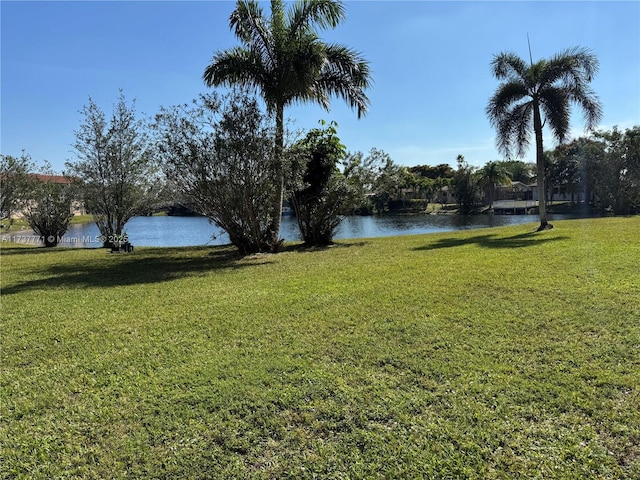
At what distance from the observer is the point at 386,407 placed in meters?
2.90

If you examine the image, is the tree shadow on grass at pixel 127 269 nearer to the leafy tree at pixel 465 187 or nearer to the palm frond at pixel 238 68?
the palm frond at pixel 238 68

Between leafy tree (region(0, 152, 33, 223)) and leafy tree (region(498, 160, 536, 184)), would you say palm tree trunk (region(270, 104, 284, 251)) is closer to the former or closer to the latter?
leafy tree (region(0, 152, 33, 223))

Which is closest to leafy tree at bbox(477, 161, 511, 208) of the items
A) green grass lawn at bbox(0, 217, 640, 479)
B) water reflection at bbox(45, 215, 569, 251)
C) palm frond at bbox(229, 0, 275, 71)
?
water reflection at bbox(45, 215, 569, 251)

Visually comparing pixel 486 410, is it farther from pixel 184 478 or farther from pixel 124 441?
pixel 124 441

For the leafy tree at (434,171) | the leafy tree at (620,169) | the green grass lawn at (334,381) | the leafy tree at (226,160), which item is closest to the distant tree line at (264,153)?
the leafy tree at (226,160)

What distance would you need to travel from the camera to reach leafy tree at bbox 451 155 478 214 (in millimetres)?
A: 59438

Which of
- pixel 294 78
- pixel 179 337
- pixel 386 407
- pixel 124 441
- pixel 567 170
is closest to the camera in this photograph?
pixel 124 441

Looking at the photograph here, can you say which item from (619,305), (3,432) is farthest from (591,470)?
(3,432)

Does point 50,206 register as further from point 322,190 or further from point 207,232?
point 322,190

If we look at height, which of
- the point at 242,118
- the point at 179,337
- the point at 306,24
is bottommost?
the point at 179,337

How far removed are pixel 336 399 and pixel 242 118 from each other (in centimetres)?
853

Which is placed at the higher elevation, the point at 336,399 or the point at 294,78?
A: the point at 294,78

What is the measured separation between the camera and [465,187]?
6009cm

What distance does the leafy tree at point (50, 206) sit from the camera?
17.6m
